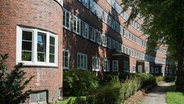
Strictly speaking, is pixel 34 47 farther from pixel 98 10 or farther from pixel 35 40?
pixel 98 10

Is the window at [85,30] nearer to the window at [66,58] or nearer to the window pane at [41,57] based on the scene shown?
the window at [66,58]

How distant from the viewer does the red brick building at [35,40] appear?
14.2 meters

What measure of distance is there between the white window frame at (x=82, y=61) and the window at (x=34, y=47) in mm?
12471

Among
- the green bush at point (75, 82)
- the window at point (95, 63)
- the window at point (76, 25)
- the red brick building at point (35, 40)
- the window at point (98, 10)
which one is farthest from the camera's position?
the window at point (98, 10)

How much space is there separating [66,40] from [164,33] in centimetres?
1266

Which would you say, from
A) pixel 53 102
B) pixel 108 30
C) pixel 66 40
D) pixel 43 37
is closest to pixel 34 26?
pixel 43 37

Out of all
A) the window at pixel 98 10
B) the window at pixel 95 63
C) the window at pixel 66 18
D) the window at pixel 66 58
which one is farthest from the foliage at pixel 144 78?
the window at pixel 98 10

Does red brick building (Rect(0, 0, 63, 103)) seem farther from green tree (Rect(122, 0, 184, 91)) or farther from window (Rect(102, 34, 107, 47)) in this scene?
window (Rect(102, 34, 107, 47))

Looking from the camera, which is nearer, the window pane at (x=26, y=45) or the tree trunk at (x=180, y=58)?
the window pane at (x=26, y=45)

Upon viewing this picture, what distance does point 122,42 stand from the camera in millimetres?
54781

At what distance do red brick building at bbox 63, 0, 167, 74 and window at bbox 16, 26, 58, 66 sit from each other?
891cm

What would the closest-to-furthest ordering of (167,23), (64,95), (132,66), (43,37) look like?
(43,37), (64,95), (167,23), (132,66)

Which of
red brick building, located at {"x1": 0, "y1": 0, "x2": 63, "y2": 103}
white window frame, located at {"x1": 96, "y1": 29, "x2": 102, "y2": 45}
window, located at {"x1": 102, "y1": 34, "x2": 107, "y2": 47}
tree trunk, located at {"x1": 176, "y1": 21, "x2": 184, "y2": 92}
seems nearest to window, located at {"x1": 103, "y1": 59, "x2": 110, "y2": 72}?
window, located at {"x1": 102, "y1": 34, "x2": 107, "y2": 47}

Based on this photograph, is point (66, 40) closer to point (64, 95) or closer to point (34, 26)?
point (64, 95)
